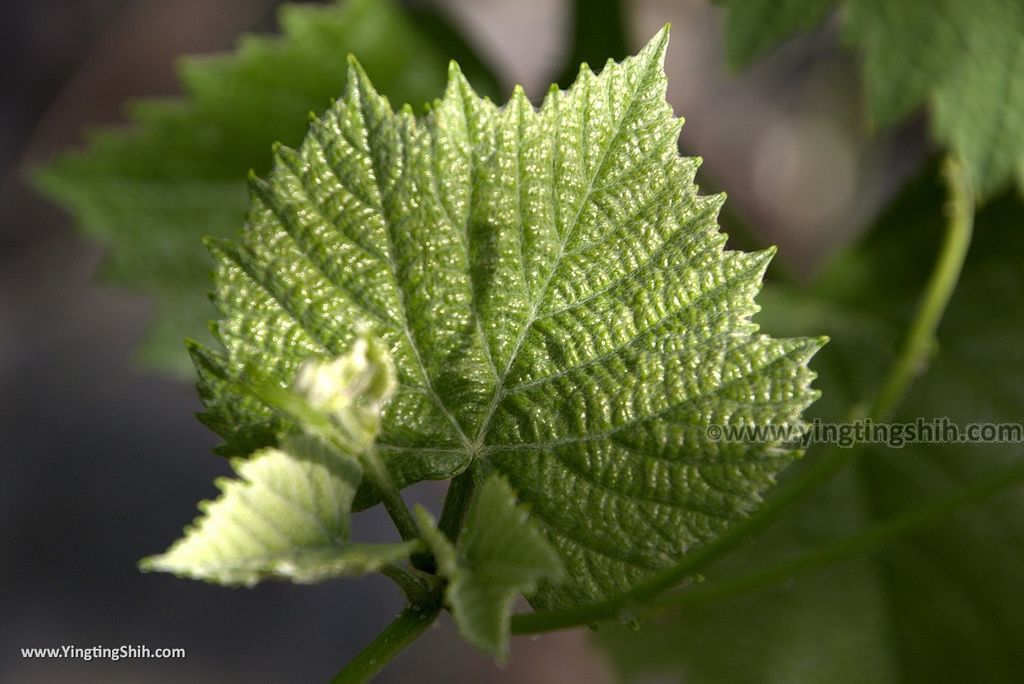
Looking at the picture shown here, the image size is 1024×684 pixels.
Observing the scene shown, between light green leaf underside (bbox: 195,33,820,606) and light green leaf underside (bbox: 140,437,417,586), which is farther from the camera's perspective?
light green leaf underside (bbox: 195,33,820,606)

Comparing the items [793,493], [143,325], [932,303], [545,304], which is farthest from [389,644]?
[143,325]

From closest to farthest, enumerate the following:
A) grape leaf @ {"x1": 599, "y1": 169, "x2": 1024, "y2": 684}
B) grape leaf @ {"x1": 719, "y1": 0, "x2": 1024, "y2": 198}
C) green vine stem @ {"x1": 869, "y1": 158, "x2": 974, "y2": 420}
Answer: green vine stem @ {"x1": 869, "y1": 158, "x2": 974, "y2": 420}
grape leaf @ {"x1": 719, "y1": 0, "x2": 1024, "y2": 198}
grape leaf @ {"x1": 599, "y1": 169, "x2": 1024, "y2": 684}

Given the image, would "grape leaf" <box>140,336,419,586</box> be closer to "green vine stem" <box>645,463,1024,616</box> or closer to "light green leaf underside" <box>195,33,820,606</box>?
"light green leaf underside" <box>195,33,820,606</box>

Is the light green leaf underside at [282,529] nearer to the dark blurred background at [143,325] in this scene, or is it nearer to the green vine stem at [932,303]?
the green vine stem at [932,303]

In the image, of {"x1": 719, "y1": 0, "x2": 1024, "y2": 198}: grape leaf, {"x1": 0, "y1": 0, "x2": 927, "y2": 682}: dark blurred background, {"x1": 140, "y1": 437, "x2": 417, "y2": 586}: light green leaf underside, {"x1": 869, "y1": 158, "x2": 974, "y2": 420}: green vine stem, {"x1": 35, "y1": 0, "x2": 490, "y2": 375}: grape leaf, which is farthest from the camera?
{"x1": 0, "y1": 0, "x2": 927, "y2": 682}: dark blurred background

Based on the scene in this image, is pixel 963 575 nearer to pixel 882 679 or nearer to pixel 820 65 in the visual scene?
pixel 882 679

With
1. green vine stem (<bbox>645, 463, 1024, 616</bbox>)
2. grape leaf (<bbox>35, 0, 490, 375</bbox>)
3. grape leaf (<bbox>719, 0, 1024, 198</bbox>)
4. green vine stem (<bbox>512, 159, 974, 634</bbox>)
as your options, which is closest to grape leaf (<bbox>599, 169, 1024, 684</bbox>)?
green vine stem (<bbox>512, 159, 974, 634</bbox>)

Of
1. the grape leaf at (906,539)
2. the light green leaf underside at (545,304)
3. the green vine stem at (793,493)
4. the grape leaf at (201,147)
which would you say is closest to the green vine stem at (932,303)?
the green vine stem at (793,493)

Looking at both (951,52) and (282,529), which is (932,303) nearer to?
(951,52)
